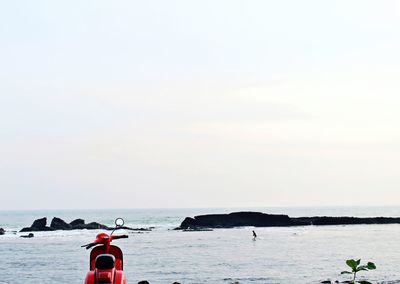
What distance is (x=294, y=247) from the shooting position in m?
56.4

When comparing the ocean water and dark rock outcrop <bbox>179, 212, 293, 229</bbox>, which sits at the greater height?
dark rock outcrop <bbox>179, 212, 293, 229</bbox>

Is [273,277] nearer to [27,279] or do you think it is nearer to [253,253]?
[27,279]

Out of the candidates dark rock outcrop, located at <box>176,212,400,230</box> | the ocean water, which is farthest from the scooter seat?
dark rock outcrop, located at <box>176,212,400,230</box>

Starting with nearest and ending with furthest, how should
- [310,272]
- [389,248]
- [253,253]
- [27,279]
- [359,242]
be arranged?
[27,279]
[310,272]
[253,253]
[389,248]
[359,242]

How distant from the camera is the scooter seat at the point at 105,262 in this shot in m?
10.8

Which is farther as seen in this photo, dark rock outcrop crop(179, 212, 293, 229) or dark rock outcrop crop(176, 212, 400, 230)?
dark rock outcrop crop(176, 212, 400, 230)

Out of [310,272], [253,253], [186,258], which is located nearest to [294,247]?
[253,253]

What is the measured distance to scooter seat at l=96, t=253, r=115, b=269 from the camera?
10820mm

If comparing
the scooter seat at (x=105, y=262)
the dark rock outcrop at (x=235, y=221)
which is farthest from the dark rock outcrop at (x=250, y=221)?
the scooter seat at (x=105, y=262)

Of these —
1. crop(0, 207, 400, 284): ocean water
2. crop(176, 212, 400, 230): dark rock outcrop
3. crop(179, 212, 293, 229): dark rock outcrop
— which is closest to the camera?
crop(0, 207, 400, 284): ocean water

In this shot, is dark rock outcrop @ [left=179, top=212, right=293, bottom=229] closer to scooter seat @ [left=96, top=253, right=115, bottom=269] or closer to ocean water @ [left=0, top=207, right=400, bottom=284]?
ocean water @ [left=0, top=207, right=400, bottom=284]

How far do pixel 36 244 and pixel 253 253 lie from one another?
884 inches

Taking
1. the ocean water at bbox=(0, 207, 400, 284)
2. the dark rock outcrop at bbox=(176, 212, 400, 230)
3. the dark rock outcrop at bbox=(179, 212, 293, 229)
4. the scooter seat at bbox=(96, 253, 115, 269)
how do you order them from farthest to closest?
the dark rock outcrop at bbox=(176, 212, 400, 230) → the dark rock outcrop at bbox=(179, 212, 293, 229) → the ocean water at bbox=(0, 207, 400, 284) → the scooter seat at bbox=(96, 253, 115, 269)

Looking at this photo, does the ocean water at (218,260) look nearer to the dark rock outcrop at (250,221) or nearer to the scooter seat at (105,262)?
the scooter seat at (105,262)
